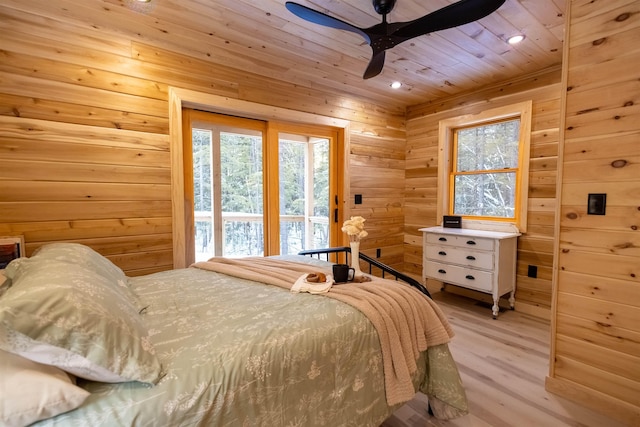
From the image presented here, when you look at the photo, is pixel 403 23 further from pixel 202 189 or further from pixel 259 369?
pixel 202 189

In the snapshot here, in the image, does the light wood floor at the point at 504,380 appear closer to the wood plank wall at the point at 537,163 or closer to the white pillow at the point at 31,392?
the wood plank wall at the point at 537,163

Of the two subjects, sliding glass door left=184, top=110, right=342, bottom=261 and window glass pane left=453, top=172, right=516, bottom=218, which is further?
window glass pane left=453, top=172, right=516, bottom=218

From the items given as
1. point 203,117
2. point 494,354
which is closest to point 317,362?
point 494,354

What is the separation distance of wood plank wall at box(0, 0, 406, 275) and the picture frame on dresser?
0.10 metres

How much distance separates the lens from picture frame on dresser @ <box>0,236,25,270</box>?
1974 millimetres

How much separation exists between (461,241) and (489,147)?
4.03ft

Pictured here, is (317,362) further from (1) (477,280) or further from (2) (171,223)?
(1) (477,280)

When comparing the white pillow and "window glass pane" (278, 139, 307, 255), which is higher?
"window glass pane" (278, 139, 307, 255)

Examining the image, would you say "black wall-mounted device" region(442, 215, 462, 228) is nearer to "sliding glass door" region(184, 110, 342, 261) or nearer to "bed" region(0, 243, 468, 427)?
"sliding glass door" region(184, 110, 342, 261)

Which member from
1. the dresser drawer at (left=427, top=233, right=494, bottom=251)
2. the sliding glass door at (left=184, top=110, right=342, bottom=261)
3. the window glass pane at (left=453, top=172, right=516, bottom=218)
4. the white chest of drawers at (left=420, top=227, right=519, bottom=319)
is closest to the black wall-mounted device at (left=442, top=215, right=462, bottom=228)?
the white chest of drawers at (left=420, top=227, right=519, bottom=319)

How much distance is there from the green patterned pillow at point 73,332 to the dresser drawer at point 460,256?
3.05 m

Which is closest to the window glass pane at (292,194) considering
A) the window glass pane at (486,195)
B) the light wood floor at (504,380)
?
the light wood floor at (504,380)

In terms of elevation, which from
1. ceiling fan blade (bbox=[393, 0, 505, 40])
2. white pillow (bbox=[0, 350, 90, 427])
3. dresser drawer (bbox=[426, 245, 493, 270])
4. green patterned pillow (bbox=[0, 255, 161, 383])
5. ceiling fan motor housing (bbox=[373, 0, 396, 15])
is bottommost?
dresser drawer (bbox=[426, 245, 493, 270])

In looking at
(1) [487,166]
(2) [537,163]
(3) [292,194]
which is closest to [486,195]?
(1) [487,166]
